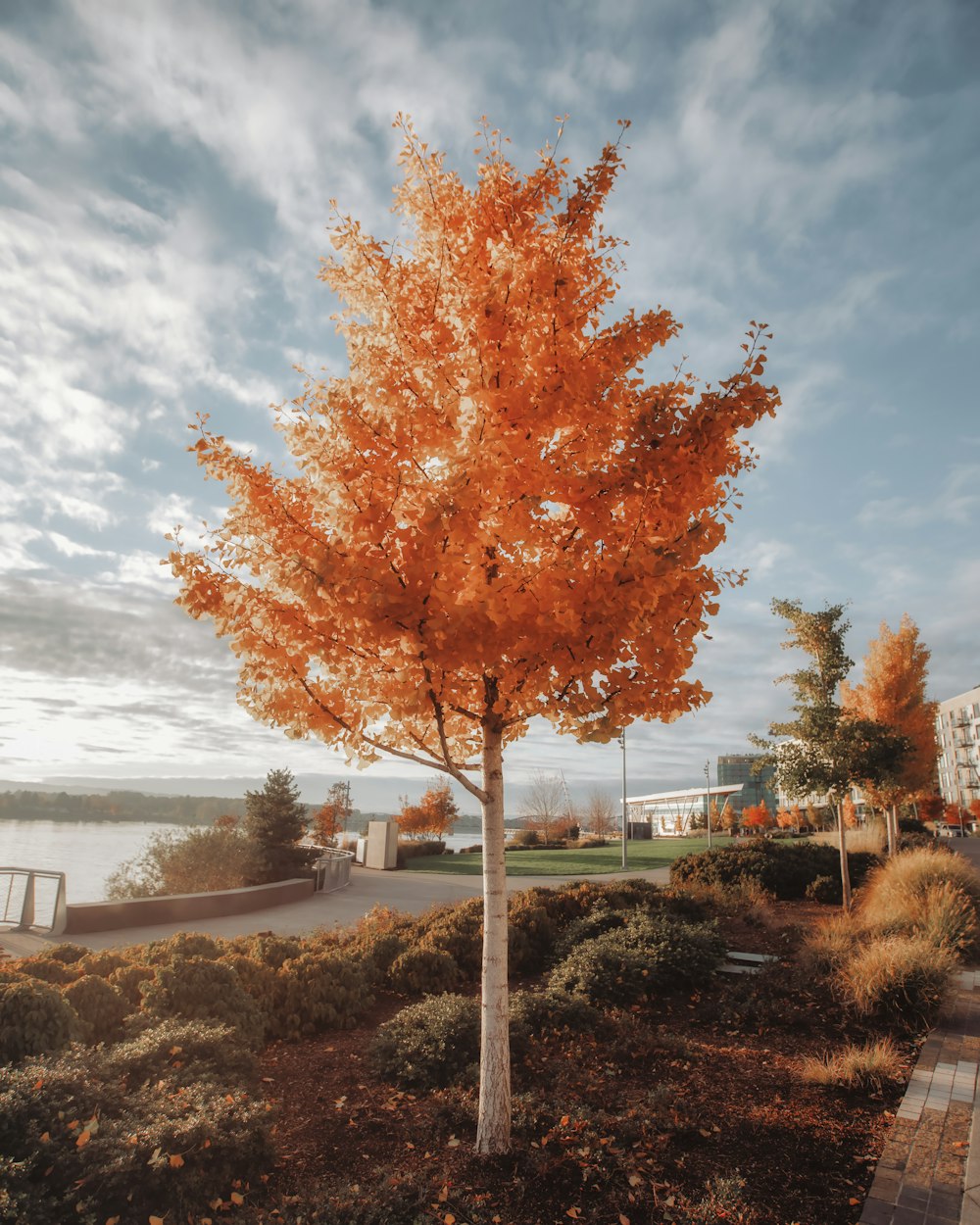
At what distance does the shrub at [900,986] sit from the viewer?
22.5 feet

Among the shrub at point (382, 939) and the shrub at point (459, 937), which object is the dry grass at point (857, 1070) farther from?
the shrub at point (382, 939)

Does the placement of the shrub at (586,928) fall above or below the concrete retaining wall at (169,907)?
above

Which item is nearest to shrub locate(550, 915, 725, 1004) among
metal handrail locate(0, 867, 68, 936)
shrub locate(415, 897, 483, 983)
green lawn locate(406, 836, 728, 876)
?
shrub locate(415, 897, 483, 983)

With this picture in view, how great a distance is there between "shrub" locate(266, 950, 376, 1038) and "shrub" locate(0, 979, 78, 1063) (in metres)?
2.12

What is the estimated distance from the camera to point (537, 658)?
417 centimetres

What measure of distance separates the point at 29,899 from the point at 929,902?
43.7 ft

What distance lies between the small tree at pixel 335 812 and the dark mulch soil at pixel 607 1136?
28188mm

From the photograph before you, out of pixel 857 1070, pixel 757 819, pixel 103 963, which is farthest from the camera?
pixel 757 819

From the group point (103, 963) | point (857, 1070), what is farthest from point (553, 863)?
point (857, 1070)

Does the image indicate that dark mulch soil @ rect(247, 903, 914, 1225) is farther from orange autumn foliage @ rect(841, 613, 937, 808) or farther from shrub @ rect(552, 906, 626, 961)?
orange autumn foliage @ rect(841, 613, 937, 808)

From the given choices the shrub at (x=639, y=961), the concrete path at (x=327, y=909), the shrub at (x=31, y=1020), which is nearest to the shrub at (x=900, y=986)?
the shrub at (x=639, y=961)

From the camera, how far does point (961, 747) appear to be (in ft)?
302

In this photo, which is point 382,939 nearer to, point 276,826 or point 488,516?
point 488,516

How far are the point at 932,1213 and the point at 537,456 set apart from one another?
15.5 feet
